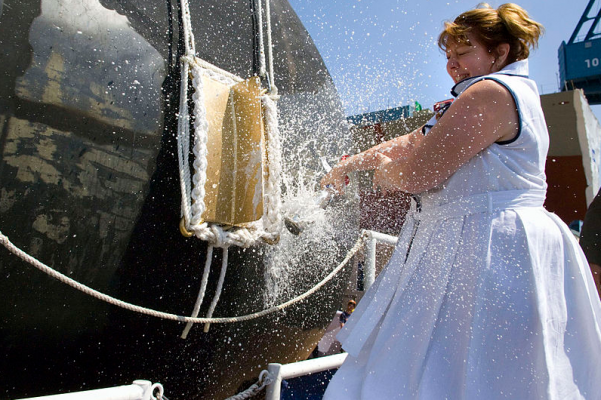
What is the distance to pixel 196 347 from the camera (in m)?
1.28

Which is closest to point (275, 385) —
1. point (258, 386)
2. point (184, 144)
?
point (258, 386)

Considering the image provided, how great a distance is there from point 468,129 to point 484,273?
34cm

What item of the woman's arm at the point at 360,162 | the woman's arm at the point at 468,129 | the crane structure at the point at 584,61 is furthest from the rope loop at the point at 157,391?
the crane structure at the point at 584,61

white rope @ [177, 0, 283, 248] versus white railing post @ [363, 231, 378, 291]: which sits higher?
white rope @ [177, 0, 283, 248]

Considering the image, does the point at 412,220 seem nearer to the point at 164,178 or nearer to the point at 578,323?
the point at 578,323

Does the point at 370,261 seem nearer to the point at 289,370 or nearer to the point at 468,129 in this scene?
the point at 289,370

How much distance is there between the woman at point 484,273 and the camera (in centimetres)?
91

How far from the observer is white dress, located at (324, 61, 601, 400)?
903 millimetres

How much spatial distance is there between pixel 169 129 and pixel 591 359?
1.21 m

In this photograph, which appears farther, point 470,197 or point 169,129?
point 169,129

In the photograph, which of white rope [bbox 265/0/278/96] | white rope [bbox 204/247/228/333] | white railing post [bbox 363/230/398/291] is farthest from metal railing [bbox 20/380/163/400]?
white railing post [bbox 363/230/398/291]

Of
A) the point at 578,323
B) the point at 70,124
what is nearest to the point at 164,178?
the point at 70,124

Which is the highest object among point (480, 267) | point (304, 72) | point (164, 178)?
point (304, 72)

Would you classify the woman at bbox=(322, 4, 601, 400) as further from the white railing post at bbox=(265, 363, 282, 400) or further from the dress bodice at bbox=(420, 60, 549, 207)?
the white railing post at bbox=(265, 363, 282, 400)
